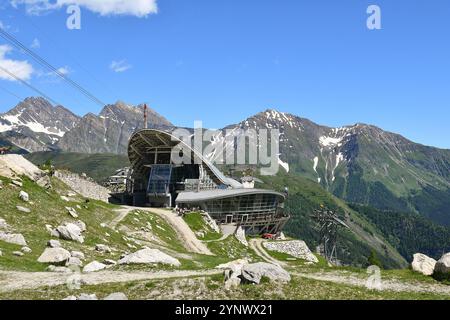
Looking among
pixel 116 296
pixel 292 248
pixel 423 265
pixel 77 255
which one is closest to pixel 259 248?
pixel 292 248

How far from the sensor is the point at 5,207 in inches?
1752

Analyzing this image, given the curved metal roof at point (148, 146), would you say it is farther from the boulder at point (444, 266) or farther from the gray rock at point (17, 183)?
the boulder at point (444, 266)

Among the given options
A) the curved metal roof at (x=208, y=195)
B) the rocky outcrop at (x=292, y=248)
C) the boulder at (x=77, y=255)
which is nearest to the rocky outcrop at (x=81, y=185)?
the curved metal roof at (x=208, y=195)

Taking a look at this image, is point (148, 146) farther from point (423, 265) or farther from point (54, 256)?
point (423, 265)

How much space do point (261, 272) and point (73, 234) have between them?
24.8 metres

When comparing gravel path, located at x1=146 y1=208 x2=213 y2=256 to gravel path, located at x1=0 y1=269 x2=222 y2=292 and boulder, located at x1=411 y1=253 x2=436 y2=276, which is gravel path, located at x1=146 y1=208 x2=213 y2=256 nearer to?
gravel path, located at x1=0 y1=269 x2=222 y2=292

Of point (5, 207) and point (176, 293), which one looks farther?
point (5, 207)

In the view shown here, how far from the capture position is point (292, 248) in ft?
302

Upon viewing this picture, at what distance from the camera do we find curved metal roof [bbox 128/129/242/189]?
115 meters

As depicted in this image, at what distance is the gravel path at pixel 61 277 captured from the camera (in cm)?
2518
